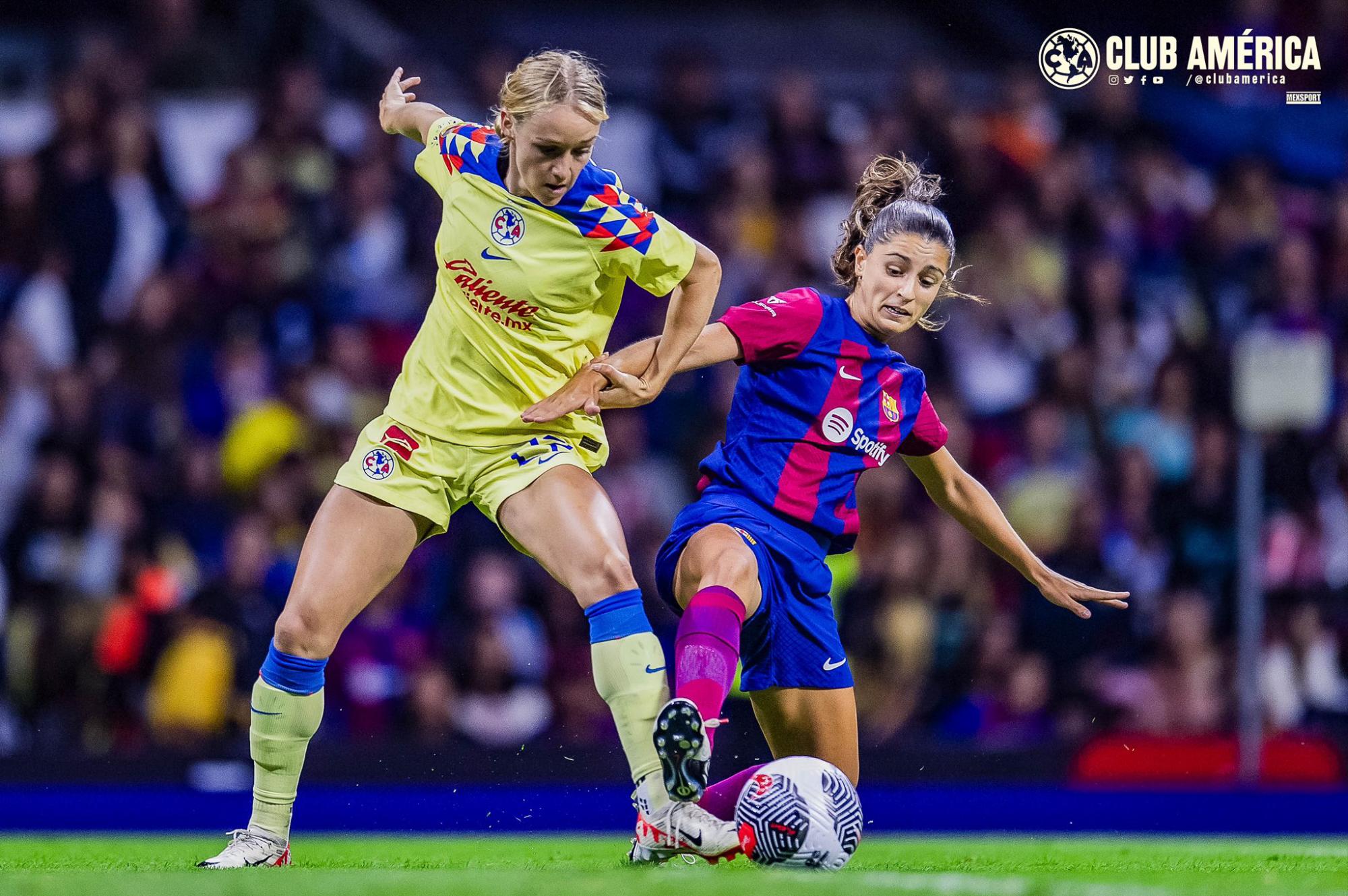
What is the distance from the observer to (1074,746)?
851 cm

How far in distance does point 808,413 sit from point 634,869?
4.68ft

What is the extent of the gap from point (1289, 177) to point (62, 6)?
7786 millimetres

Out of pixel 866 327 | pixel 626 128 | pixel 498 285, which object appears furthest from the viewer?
pixel 626 128

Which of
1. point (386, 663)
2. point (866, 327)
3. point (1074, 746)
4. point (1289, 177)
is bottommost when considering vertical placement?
point (1074, 746)

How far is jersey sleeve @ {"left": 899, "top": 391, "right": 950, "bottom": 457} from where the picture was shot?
5.44m

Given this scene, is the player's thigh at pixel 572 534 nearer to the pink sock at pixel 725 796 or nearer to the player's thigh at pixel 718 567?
the player's thigh at pixel 718 567

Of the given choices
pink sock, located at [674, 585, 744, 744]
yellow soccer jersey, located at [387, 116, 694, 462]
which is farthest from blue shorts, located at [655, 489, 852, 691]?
yellow soccer jersey, located at [387, 116, 694, 462]

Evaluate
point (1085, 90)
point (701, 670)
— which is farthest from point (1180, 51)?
point (701, 670)

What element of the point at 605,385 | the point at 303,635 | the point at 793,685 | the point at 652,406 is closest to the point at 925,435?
the point at 793,685

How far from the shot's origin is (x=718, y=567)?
187 inches

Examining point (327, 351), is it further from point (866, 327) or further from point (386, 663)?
point (866, 327)

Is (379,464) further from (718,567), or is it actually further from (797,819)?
(797,819)

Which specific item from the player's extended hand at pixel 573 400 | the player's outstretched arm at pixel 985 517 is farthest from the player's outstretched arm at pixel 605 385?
the player's outstretched arm at pixel 985 517

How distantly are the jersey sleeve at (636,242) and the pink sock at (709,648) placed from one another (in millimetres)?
880
